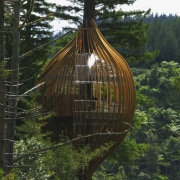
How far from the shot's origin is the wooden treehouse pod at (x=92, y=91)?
9953 millimetres

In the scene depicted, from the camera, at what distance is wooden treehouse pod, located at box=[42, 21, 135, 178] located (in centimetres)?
995

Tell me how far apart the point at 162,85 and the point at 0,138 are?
60.1 metres

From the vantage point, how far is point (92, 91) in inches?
404

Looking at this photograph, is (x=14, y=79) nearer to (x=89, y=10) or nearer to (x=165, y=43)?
(x=89, y=10)

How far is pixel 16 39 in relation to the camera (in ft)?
18.3

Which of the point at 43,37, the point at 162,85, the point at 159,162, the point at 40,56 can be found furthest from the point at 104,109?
the point at 162,85

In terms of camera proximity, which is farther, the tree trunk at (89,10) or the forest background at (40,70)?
the tree trunk at (89,10)

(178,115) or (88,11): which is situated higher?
(88,11)

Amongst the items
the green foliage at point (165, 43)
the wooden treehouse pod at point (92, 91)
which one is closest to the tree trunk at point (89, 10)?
the wooden treehouse pod at point (92, 91)

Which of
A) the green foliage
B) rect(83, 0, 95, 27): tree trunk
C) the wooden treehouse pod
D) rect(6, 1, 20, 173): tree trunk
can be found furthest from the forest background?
the green foliage

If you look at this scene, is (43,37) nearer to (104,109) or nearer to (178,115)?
(104,109)

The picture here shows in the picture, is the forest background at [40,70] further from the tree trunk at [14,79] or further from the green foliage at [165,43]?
the green foliage at [165,43]

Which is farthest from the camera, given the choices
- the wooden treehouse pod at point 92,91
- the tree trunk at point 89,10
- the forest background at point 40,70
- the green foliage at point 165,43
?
the green foliage at point 165,43

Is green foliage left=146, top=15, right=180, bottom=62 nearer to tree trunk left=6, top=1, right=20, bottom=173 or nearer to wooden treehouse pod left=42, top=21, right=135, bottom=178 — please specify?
wooden treehouse pod left=42, top=21, right=135, bottom=178
